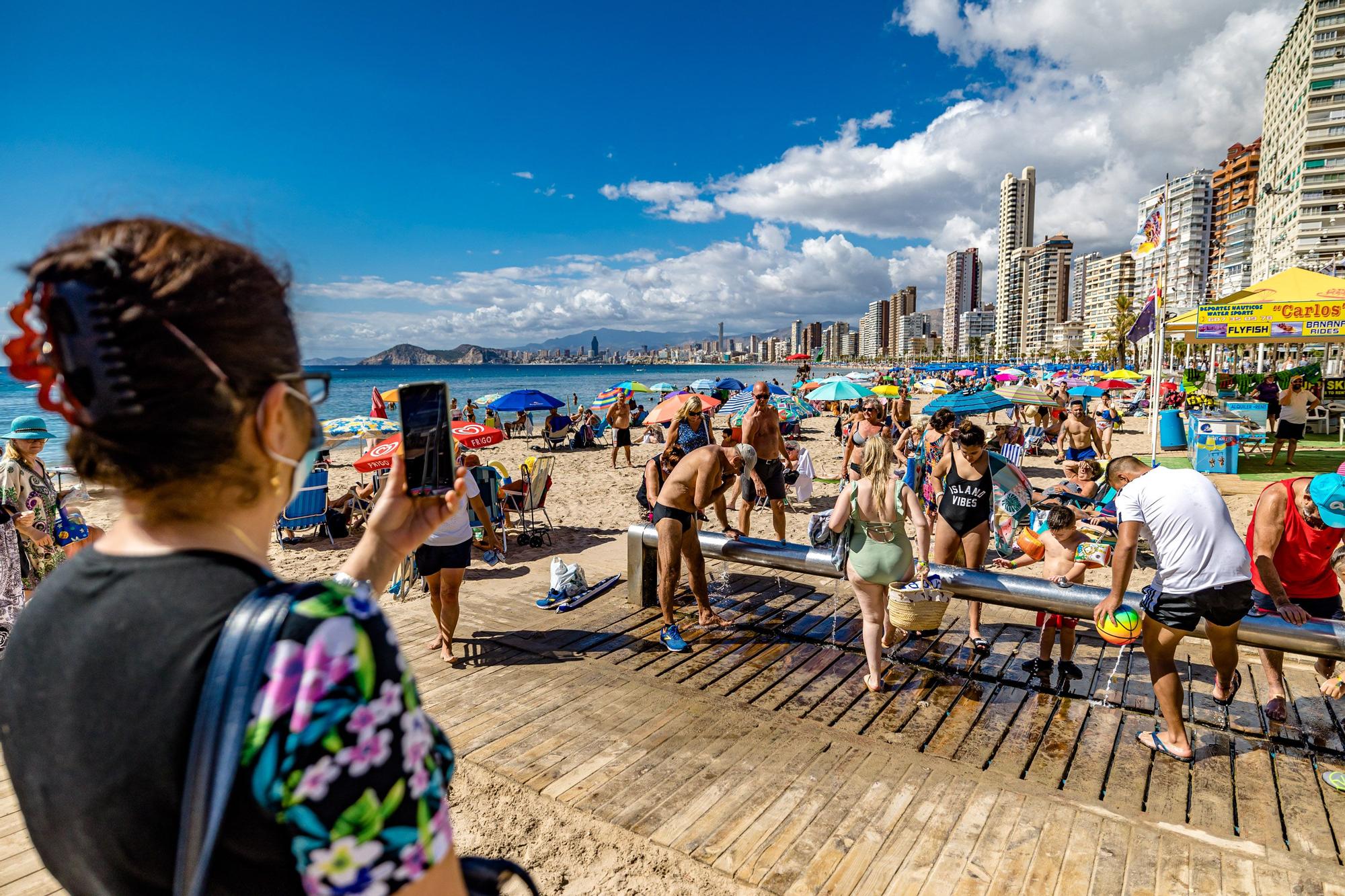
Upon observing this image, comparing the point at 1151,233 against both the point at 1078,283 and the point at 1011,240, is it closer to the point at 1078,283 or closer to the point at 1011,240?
the point at 1078,283

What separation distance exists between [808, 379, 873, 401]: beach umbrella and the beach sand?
5.68 feet

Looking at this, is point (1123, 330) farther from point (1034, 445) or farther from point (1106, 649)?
point (1106, 649)

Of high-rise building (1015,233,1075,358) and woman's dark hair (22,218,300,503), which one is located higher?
high-rise building (1015,233,1075,358)

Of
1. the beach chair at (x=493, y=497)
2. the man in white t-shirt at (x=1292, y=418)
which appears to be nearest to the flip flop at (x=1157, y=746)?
the beach chair at (x=493, y=497)

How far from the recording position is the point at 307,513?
917 cm

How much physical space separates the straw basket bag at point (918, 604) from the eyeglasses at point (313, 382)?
13.8 ft

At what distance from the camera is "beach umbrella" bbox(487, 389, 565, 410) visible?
706 inches

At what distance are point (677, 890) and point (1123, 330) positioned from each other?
8451 cm

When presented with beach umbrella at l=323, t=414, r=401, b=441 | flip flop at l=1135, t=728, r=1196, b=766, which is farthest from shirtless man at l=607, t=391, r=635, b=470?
flip flop at l=1135, t=728, r=1196, b=766

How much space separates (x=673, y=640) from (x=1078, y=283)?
176 metres

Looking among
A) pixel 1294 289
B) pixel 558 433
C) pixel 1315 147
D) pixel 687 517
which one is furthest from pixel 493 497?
pixel 1315 147

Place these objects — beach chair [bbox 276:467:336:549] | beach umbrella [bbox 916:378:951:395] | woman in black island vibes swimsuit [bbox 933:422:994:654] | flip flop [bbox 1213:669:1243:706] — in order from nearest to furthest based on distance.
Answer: flip flop [bbox 1213:669:1243:706] → woman in black island vibes swimsuit [bbox 933:422:994:654] → beach chair [bbox 276:467:336:549] → beach umbrella [bbox 916:378:951:395]

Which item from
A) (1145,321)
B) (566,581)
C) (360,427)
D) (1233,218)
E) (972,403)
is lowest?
(566,581)

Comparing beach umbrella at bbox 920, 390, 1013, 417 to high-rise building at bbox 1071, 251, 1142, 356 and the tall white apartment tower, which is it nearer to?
high-rise building at bbox 1071, 251, 1142, 356
